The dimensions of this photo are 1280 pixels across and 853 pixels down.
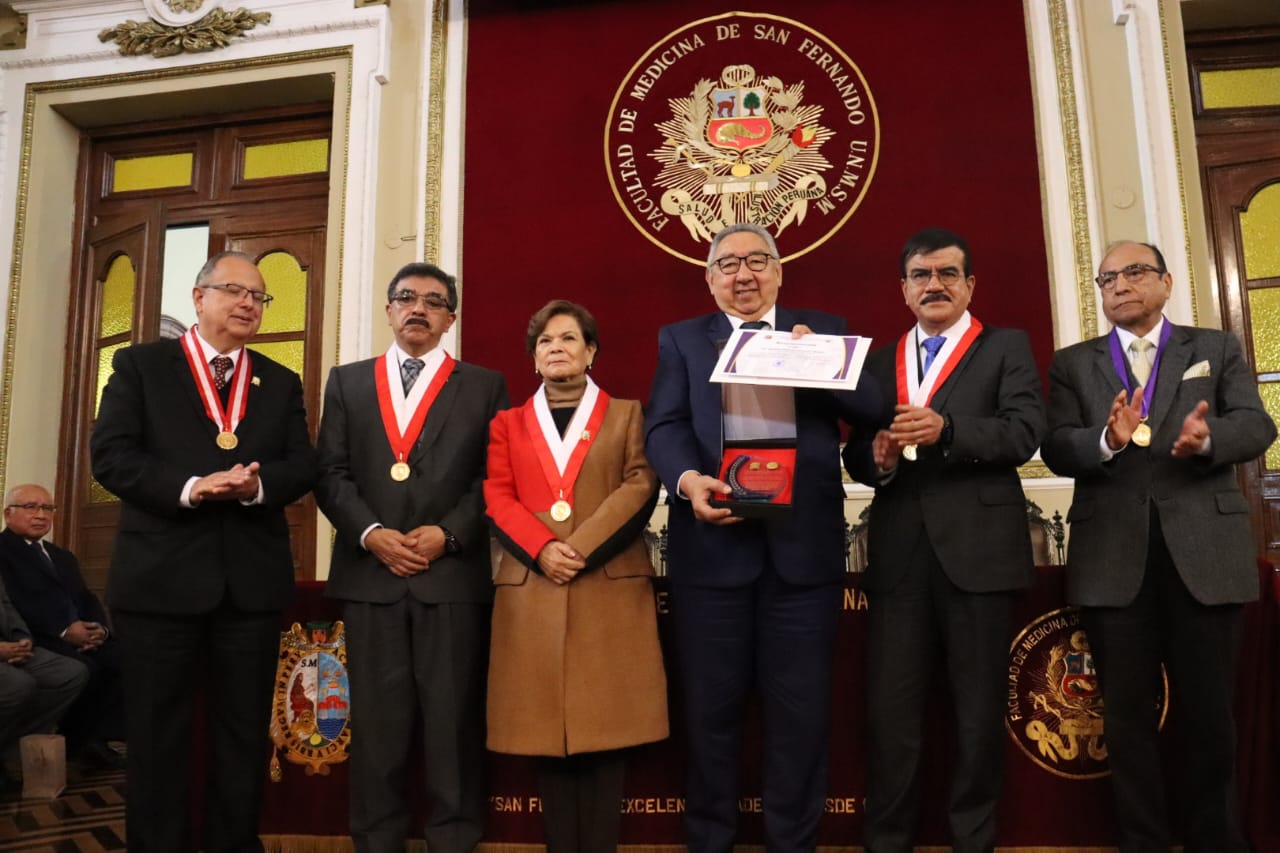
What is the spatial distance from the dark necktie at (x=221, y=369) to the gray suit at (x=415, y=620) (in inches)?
12.0

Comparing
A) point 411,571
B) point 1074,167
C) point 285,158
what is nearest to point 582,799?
point 411,571

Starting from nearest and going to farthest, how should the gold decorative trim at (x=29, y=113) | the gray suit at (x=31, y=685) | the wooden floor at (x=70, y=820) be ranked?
the wooden floor at (x=70, y=820)
the gray suit at (x=31, y=685)
the gold decorative trim at (x=29, y=113)

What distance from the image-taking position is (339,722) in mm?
2676

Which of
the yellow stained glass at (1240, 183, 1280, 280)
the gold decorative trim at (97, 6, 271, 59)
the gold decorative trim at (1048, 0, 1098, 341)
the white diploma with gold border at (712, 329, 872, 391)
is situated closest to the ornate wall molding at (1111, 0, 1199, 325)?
the gold decorative trim at (1048, 0, 1098, 341)

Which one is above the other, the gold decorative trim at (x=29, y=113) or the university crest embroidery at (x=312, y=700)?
the gold decorative trim at (x=29, y=113)

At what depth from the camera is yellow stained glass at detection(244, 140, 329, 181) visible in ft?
17.6

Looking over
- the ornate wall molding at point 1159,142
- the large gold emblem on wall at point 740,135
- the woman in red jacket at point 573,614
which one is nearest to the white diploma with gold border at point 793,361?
the woman in red jacket at point 573,614

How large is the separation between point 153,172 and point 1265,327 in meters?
5.62

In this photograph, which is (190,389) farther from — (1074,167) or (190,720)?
(1074,167)

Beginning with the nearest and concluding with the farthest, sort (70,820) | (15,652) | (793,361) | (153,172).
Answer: (793,361) < (70,820) < (15,652) < (153,172)

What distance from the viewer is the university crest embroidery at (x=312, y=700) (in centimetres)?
268

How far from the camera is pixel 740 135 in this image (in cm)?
468

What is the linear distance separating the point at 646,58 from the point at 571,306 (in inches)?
108

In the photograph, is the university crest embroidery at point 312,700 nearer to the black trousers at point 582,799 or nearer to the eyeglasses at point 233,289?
the black trousers at point 582,799
